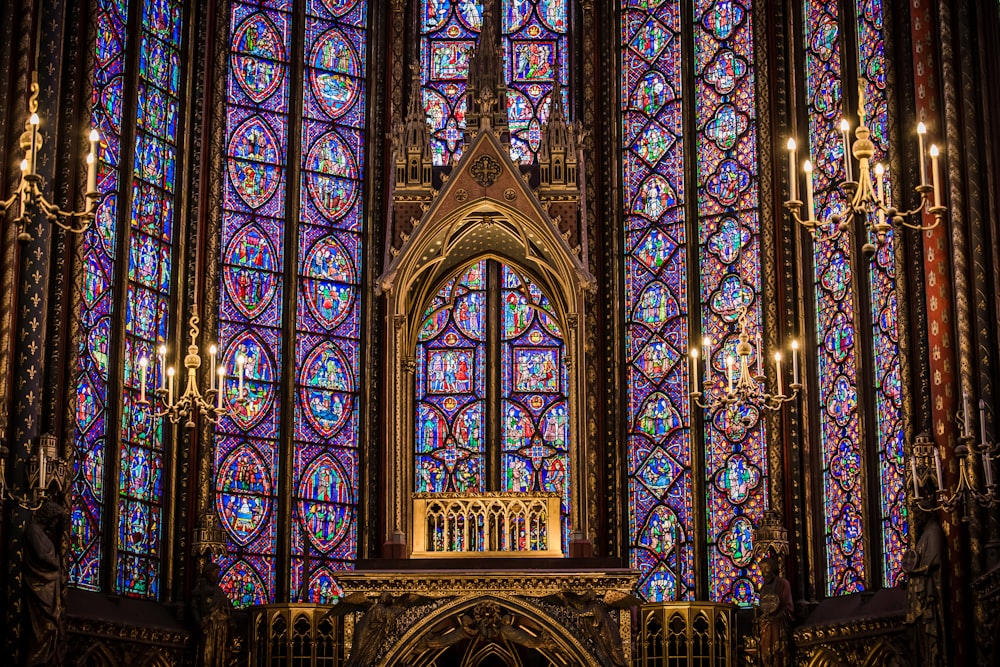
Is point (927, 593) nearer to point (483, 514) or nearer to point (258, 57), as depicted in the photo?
point (483, 514)

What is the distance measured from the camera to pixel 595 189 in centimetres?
2289

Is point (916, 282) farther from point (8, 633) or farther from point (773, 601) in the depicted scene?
point (8, 633)

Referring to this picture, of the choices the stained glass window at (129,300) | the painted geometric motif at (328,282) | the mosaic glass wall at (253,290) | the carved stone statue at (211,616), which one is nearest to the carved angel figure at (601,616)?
the carved stone statue at (211,616)

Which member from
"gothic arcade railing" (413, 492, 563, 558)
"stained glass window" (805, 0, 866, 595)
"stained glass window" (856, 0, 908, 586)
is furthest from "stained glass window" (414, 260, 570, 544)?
"stained glass window" (856, 0, 908, 586)

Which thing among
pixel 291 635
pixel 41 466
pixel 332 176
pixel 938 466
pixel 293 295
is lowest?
pixel 291 635

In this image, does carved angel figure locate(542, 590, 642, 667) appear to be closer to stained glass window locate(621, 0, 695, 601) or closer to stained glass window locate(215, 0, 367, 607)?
stained glass window locate(621, 0, 695, 601)

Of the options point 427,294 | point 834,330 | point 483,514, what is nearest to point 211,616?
point 483,514

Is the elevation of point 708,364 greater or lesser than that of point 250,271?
lesser

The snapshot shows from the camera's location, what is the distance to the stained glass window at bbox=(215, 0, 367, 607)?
21297 millimetres

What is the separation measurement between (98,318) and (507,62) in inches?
290

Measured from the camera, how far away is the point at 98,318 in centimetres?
1984

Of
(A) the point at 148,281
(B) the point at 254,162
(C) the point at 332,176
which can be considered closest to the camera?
(A) the point at 148,281

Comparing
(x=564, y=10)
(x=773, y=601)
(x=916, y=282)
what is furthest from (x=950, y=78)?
(x=564, y=10)

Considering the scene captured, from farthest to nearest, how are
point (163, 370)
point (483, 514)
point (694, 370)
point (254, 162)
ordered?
point (254, 162)
point (163, 370)
point (483, 514)
point (694, 370)
